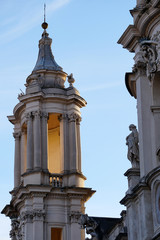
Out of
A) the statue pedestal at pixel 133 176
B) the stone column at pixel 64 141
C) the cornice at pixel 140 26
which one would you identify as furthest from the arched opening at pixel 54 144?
the statue pedestal at pixel 133 176

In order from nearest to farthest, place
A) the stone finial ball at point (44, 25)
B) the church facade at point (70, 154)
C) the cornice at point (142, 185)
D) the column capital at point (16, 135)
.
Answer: the cornice at point (142, 185) < the church facade at point (70, 154) < the column capital at point (16, 135) < the stone finial ball at point (44, 25)

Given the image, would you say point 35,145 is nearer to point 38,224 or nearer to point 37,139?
point 37,139

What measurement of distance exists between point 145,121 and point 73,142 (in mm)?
11411

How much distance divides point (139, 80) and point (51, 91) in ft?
38.5

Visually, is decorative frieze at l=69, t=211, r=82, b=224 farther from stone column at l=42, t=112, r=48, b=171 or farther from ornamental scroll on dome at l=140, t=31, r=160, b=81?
ornamental scroll on dome at l=140, t=31, r=160, b=81

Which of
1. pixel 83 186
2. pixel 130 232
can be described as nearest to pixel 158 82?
pixel 130 232

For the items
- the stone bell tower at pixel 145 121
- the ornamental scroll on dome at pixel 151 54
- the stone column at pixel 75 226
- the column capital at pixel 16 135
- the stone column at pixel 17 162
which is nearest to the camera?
the stone bell tower at pixel 145 121

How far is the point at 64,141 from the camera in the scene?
3325 centimetres

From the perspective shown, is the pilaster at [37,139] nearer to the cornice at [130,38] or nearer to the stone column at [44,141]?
the stone column at [44,141]

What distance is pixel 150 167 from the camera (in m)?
21.3

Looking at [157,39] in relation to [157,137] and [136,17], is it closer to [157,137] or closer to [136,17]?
[136,17]

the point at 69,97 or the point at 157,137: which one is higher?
the point at 69,97

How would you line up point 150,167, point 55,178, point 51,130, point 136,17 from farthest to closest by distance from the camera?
point 51,130 < point 55,178 < point 136,17 < point 150,167

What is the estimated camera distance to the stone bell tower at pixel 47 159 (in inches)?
1232
